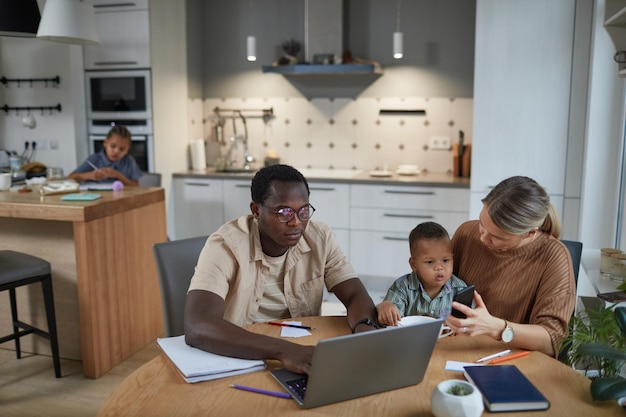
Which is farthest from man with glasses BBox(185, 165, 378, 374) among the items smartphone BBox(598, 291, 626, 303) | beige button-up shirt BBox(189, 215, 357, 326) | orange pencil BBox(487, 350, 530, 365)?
Result: smartphone BBox(598, 291, 626, 303)

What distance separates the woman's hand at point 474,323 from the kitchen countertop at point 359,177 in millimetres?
2638

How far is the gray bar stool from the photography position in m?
2.81

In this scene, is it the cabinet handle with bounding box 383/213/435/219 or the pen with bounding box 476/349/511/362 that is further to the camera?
the cabinet handle with bounding box 383/213/435/219

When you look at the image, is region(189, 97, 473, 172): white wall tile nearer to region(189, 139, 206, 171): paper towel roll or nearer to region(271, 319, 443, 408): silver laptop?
region(189, 139, 206, 171): paper towel roll

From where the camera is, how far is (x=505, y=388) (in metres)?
1.31

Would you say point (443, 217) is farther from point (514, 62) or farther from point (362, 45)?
point (362, 45)

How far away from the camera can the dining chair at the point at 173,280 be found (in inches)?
83.6

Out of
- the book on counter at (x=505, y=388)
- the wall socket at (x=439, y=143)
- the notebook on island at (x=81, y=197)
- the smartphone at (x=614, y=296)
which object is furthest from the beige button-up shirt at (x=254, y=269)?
the wall socket at (x=439, y=143)

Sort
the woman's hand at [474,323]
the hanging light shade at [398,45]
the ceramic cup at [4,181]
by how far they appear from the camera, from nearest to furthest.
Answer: the woman's hand at [474,323] < the ceramic cup at [4,181] < the hanging light shade at [398,45]

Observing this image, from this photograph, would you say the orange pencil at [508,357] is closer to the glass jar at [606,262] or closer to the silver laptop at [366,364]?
the silver laptop at [366,364]

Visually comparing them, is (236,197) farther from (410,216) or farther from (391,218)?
(410,216)

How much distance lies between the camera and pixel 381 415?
125 centimetres

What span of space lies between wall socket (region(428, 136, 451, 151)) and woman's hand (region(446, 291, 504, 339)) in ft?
10.6

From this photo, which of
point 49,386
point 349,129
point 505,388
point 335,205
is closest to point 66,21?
point 49,386
